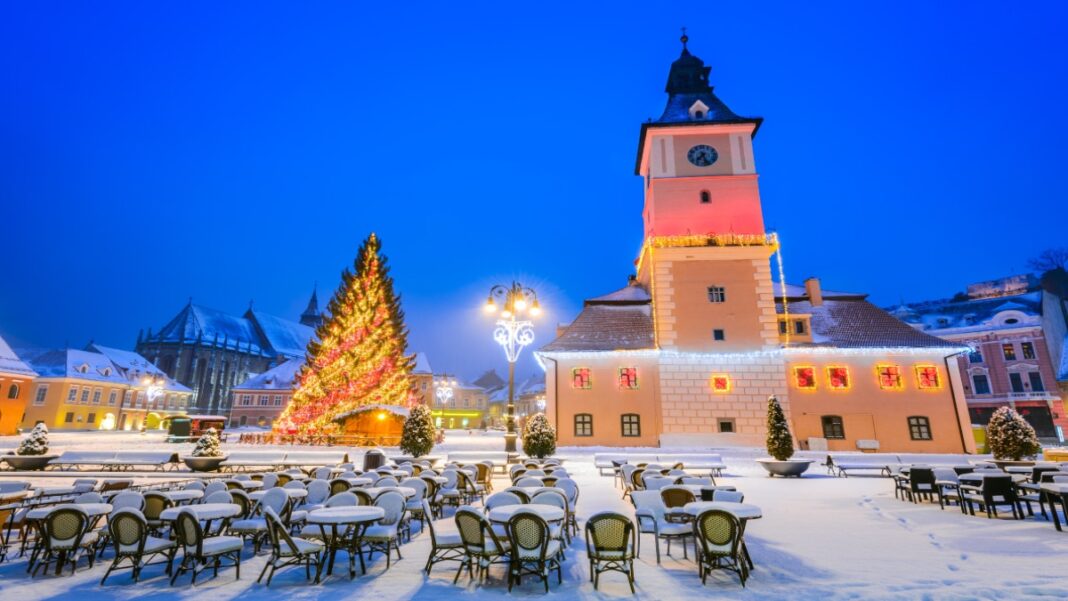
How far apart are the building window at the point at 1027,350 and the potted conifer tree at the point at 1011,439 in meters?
31.0

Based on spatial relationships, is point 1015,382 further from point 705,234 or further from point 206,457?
point 206,457

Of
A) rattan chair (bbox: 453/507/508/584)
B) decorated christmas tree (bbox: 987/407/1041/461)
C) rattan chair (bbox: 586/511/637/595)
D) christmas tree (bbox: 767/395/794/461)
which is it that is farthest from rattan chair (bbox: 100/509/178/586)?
decorated christmas tree (bbox: 987/407/1041/461)

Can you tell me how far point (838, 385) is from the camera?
25547 mm

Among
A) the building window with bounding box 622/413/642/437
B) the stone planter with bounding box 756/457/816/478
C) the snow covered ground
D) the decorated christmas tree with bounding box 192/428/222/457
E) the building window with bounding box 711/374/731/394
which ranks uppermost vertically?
the building window with bounding box 711/374/731/394

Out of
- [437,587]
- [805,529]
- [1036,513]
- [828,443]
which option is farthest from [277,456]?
[828,443]

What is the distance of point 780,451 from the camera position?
1661cm

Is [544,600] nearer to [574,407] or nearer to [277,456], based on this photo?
[277,456]

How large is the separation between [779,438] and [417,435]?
1254cm

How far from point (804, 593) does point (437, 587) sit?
13.6 ft

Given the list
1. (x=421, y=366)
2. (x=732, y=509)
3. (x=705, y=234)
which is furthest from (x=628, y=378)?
(x=421, y=366)

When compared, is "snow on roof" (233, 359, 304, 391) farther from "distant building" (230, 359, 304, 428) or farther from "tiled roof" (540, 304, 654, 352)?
"tiled roof" (540, 304, 654, 352)

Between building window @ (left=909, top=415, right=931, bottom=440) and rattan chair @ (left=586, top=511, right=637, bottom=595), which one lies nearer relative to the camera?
rattan chair @ (left=586, top=511, right=637, bottom=595)

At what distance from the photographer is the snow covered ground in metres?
5.44

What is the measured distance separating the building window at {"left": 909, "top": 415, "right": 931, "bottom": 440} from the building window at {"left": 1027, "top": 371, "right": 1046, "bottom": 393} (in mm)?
19566
